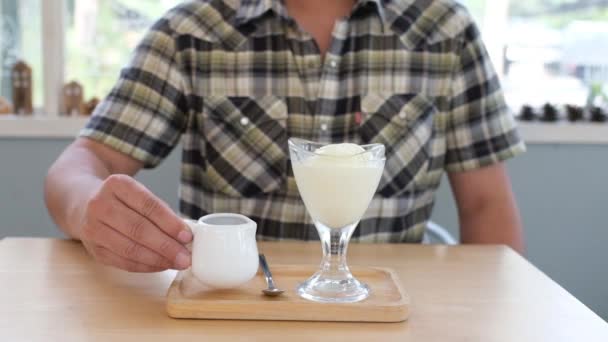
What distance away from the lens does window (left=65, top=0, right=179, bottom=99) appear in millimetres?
2396

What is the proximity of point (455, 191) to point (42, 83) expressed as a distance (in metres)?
1.47

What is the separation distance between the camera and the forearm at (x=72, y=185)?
1123 millimetres

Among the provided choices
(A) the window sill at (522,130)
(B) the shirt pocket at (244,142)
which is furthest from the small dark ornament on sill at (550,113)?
(B) the shirt pocket at (244,142)

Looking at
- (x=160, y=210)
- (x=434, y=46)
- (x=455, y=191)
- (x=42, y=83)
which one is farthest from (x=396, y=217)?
(x=42, y=83)

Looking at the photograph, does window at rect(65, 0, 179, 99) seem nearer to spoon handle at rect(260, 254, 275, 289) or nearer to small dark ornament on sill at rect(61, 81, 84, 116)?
small dark ornament on sill at rect(61, 81, 84, 116)

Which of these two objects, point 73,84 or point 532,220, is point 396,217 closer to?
point 532,220

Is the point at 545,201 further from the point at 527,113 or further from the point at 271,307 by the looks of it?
the point at 271,307

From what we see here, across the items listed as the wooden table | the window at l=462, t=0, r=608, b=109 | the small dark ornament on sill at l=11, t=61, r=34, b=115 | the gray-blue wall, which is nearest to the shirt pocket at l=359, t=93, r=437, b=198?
the wooden table

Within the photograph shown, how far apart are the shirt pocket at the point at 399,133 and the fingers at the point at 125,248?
63 cm

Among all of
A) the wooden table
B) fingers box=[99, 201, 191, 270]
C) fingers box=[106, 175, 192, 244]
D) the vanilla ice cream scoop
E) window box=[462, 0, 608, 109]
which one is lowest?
the wooden table

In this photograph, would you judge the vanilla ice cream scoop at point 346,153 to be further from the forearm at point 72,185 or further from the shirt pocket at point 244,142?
the shirt pocket at point 244,142

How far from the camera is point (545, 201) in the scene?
2.37 metres

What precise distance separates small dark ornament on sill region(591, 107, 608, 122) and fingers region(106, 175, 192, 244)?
186 cm

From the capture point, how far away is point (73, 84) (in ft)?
7.59
